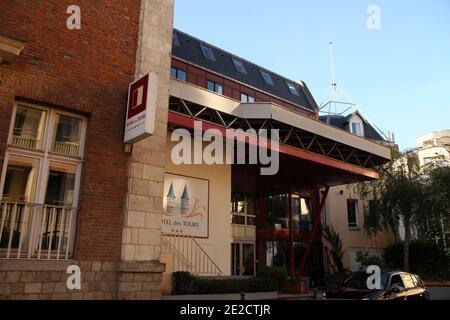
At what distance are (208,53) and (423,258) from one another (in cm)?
1864

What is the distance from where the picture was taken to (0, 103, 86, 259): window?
657 cm

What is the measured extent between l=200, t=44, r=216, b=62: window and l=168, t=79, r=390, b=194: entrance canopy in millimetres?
10030

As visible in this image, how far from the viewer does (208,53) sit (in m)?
27.3

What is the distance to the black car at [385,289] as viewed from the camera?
10.0 metres

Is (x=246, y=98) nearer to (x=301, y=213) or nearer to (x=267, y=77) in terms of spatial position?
(x=267, y=77)

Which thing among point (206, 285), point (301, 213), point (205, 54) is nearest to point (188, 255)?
point (206, 285)

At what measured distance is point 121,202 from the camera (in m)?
7.45

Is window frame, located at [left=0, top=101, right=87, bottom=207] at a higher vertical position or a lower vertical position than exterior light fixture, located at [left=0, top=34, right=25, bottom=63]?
lower

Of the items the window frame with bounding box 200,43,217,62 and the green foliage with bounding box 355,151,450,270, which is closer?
the green foliage with bounding box 355,151,450,270

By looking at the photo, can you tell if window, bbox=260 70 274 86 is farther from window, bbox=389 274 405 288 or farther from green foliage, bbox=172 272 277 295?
window, bbox=389 274 405 288

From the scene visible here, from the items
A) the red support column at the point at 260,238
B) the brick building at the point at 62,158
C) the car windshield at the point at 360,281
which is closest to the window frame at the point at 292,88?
the red support column at the point at 260,238

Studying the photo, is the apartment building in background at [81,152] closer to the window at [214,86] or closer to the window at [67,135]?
the window at [67,135]

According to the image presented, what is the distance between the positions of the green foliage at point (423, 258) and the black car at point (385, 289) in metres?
14.2

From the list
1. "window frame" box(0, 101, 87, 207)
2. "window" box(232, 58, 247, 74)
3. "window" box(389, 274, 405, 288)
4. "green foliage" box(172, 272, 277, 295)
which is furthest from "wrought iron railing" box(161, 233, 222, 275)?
"window" box(232, 58, 247, 74)
